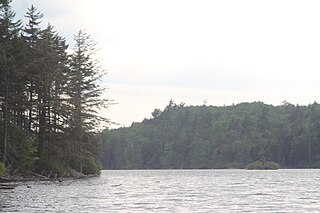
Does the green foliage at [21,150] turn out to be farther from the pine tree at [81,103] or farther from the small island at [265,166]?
the small island at [265,166]

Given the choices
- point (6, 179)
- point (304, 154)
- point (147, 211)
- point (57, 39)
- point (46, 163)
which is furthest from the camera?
point (304, 154)

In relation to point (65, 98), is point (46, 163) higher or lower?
lower

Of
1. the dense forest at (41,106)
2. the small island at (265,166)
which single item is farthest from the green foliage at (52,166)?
the small island at (265,166)

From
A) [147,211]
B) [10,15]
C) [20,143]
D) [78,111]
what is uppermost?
[10,15]

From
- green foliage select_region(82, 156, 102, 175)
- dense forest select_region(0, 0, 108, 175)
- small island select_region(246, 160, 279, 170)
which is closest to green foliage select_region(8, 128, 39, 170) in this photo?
dense forest select_region(0, 0, 108, 175)

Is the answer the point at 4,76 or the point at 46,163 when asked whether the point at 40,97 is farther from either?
the point at 4,76

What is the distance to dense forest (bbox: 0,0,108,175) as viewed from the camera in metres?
59.2

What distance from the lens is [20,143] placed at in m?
61.5

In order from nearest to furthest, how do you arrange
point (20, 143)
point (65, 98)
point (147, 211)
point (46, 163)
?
point (147, 211) < point (20, 143) < point (46, 163) < point (65, 98)

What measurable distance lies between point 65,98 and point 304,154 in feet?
426

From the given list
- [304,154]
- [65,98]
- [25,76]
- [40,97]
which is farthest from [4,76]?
[304,154]

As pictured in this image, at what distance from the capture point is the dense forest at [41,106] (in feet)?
194

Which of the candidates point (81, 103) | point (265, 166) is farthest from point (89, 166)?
Answer: point (265, 166)

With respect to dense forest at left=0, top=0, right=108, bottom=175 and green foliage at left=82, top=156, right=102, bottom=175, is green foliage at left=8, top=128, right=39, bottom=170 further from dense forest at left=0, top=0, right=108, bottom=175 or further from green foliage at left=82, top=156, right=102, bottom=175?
green foliage at left=82, top=156, right=102, bottom=175
